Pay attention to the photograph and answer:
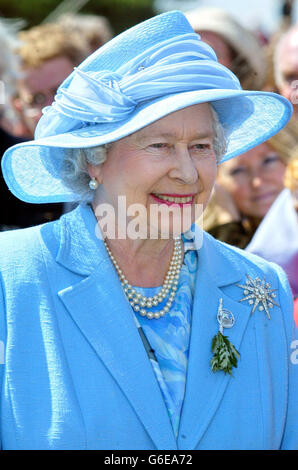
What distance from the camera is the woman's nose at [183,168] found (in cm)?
281

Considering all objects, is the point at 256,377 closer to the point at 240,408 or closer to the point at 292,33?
the point at 240,408

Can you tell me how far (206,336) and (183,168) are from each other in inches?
25.9

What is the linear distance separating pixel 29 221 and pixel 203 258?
6.08 ft

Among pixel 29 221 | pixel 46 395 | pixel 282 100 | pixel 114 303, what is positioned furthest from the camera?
pixel 29 221

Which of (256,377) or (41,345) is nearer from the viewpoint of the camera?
(41,345)

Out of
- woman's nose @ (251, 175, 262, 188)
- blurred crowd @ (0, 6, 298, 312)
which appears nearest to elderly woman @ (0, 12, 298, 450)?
blurred crowd @ (0, 6, 298, 312)

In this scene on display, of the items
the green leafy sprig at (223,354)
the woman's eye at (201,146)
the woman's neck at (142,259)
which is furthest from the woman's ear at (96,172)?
the green leafy sprig at (223,354)

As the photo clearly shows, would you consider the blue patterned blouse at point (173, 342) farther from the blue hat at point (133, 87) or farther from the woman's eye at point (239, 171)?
the woman's eye at point (239, 171)

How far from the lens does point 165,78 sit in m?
2.75

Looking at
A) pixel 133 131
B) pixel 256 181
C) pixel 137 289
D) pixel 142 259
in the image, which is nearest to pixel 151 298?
pixel 137 289

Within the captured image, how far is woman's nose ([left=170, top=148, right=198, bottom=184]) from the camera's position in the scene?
9.21ft

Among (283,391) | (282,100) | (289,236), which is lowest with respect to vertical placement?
(283,391)

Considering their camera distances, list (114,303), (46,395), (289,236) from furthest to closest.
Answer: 1. (289,236)
2. (114,303)
3. (46,395)

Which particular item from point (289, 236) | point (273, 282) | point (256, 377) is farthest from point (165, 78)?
point (289, 236)
